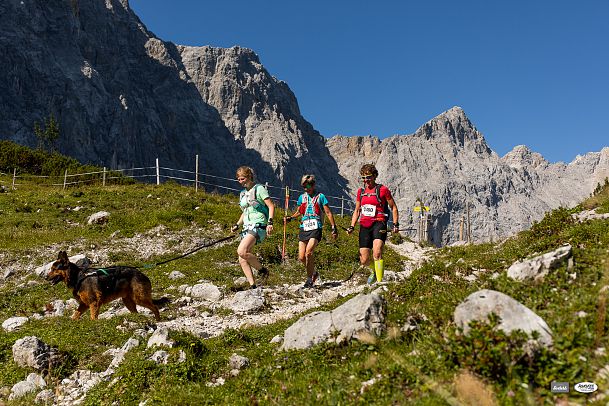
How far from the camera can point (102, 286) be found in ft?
29.1

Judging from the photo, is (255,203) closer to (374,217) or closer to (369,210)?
(369,210)

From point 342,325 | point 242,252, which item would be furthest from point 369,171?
point 342,325

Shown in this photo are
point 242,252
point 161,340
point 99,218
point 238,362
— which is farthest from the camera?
point 99,218

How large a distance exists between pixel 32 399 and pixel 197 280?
265 inches

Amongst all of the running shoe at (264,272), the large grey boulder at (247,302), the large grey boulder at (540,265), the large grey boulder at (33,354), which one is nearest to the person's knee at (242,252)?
the large grey boulder at (247,302)

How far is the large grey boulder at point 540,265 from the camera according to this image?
510 centimetres

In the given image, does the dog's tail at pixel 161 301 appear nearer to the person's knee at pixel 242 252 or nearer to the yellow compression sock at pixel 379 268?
the person's knee at pixel 242 252

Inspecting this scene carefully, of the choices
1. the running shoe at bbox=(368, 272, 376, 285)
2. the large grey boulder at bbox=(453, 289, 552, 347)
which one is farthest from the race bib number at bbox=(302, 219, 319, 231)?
the large grey boulder at bbox=(453, 289, 552, 347)

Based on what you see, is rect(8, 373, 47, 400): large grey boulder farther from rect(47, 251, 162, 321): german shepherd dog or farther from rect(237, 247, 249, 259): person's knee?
rect(237, 247, 249, 259): person's knee

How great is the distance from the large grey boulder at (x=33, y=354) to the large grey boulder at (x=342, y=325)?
11.9 feet

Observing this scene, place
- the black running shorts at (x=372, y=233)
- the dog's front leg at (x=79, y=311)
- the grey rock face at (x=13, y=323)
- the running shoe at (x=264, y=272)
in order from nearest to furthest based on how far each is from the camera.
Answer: the grey rock face at (x=13, y=323), the dog's front leg at (x=79, y=311), the black running shorts at (x=372, y=233), the running shoe at (x=264, y=272)

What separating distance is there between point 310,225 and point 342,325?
5903 mm

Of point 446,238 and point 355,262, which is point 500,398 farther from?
point 446,238

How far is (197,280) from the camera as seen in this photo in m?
12.3
